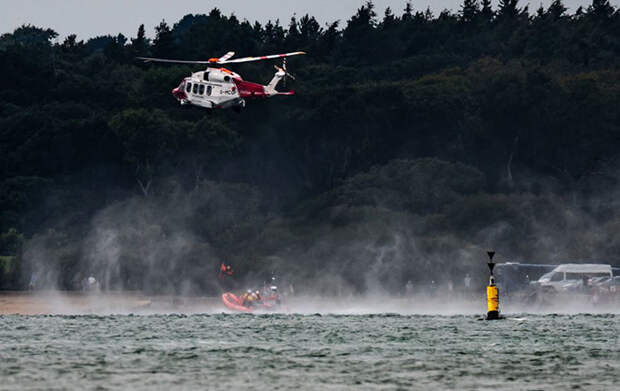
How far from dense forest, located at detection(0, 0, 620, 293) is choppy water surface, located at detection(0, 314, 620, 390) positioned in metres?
56.8

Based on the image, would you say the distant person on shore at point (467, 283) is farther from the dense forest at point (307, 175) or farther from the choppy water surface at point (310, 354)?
the choppy water surface at point (310, 354)

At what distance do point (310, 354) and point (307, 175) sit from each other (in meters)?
126

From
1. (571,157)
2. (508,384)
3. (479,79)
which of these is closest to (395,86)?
(479,79)

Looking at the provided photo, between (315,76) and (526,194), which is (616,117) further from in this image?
(315,76)

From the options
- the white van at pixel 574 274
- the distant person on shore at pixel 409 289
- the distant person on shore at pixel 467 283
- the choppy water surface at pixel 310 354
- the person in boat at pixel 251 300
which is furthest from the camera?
the distant person on shore at pixel 409 289

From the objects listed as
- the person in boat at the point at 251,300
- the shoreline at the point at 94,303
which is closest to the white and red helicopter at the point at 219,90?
the shoreline at the point at 94,303

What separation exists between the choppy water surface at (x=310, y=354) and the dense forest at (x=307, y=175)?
186 feet

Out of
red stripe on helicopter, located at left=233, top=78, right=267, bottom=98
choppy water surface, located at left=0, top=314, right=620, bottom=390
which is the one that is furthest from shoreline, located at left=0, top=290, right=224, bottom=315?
choppy water surface, located at left=0, top=314, right=620, bottom=390

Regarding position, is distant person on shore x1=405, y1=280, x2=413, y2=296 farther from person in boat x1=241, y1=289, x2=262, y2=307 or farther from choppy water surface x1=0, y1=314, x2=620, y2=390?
choppy water surface x1=0, y1=314, x2=620, y2=390

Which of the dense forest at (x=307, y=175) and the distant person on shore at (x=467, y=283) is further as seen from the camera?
the dense forest at (x=307, y=175)

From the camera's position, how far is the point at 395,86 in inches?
6944

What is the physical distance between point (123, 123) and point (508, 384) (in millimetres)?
124397

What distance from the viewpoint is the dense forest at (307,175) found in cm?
12538

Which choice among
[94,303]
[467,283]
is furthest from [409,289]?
[94,303]
